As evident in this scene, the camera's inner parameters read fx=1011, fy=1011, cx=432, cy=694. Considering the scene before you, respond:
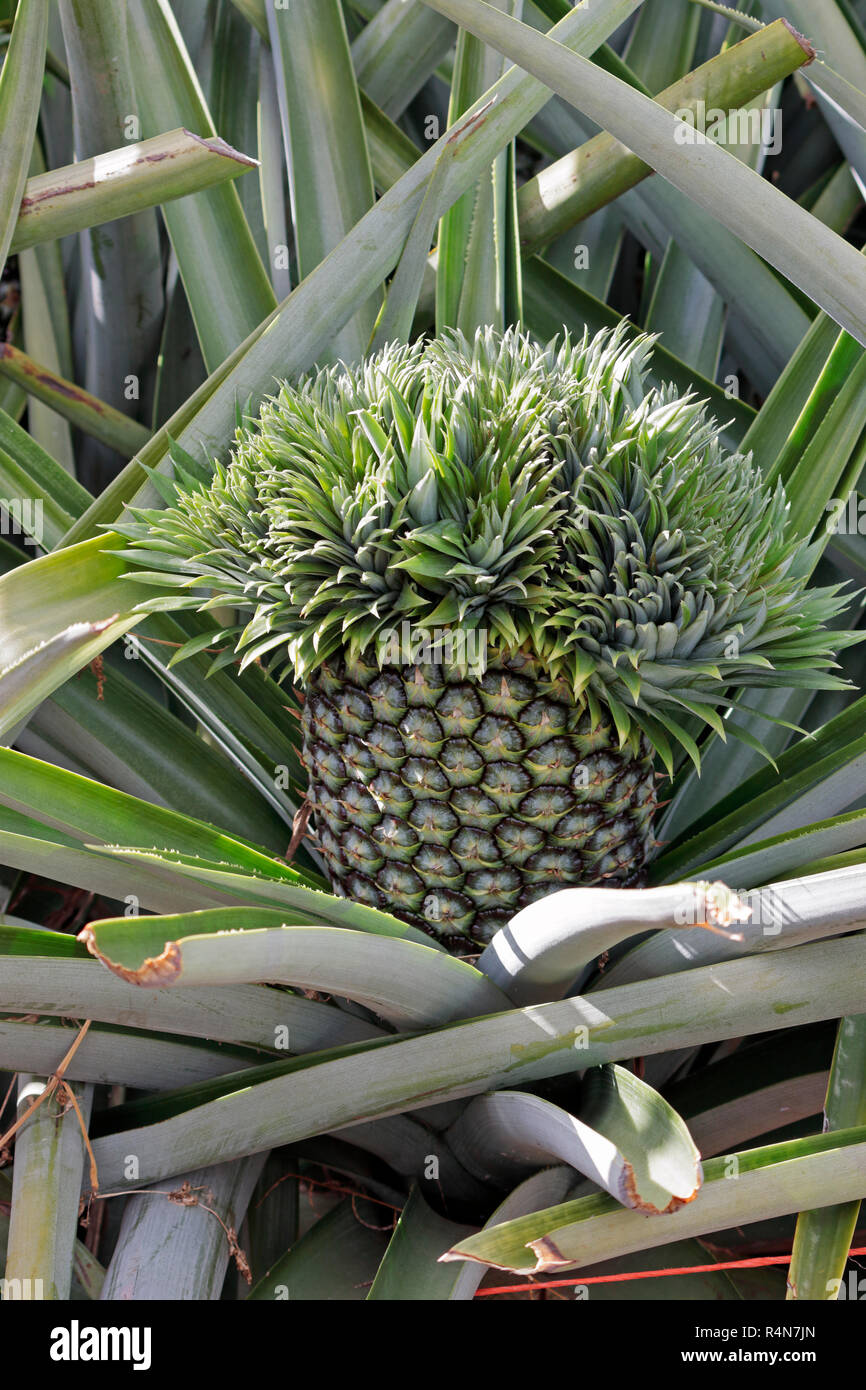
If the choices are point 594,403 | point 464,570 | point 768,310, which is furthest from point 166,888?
point 768,310

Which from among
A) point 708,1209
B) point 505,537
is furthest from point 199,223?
point 708,1209

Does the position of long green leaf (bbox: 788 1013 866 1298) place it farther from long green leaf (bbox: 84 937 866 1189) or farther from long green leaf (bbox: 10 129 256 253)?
long green leaf (bbox: 10 129 256 253)

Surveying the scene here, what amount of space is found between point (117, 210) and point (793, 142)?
868mm

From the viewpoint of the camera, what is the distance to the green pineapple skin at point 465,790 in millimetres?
675

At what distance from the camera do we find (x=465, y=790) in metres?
0.70

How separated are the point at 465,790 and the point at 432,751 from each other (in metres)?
0.04

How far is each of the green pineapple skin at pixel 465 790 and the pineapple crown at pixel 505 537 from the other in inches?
1.0

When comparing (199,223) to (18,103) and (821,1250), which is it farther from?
(821,1250)

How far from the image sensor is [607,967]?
2.54 ft

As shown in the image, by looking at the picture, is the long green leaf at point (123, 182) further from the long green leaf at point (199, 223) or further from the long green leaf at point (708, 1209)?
the long green leaf at point (708, 1209)

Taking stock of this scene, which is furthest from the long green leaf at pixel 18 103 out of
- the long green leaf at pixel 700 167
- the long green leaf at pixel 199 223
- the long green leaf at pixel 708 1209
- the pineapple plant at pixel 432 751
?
the long green leaf at pixel 708 1209

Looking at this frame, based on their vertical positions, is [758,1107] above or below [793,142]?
below
